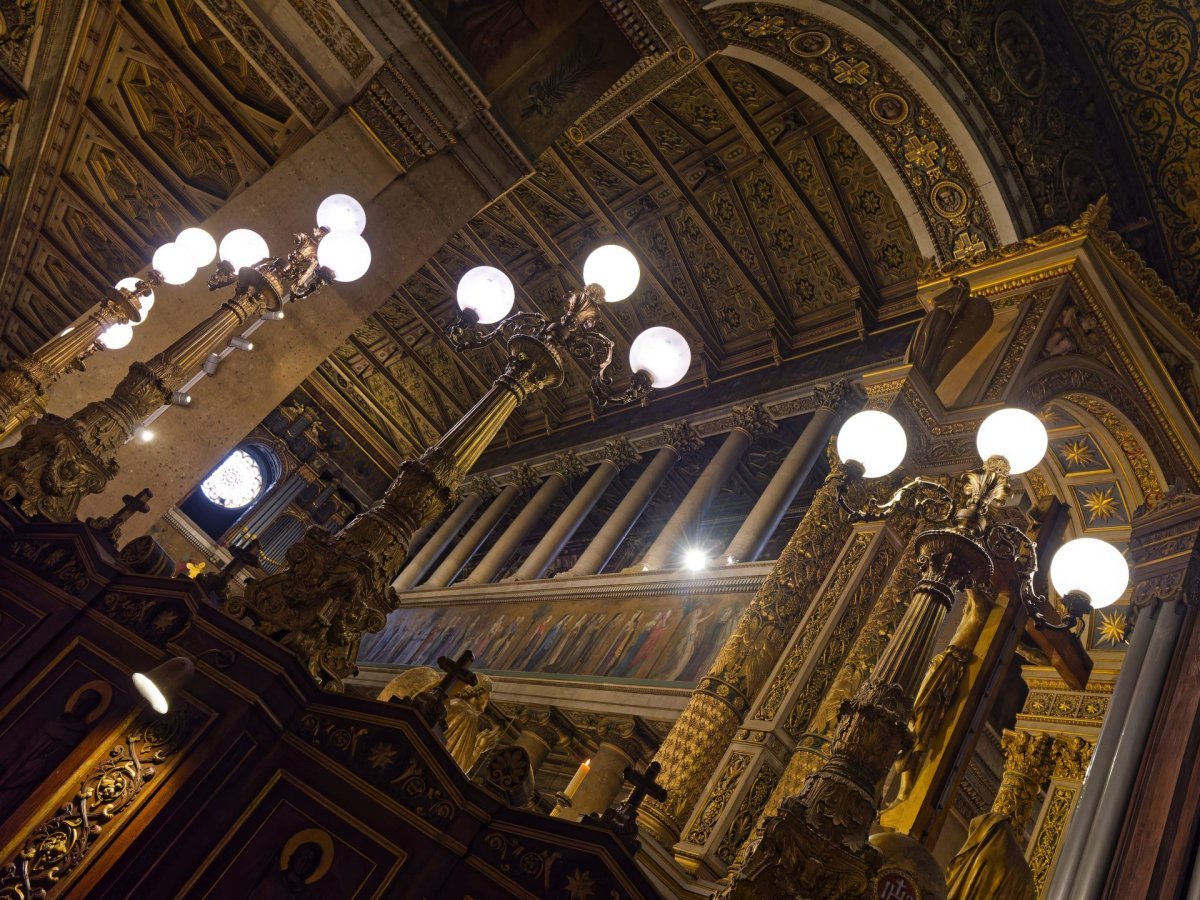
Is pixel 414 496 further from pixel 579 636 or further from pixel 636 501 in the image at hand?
pixel 636 501

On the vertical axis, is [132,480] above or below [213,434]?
below

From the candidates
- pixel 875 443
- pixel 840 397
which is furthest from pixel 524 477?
pixel 875 443

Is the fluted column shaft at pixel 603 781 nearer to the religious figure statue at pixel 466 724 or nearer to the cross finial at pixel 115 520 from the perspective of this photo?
the religious figure statue at pixel 466 724

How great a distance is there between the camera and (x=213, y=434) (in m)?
5.61

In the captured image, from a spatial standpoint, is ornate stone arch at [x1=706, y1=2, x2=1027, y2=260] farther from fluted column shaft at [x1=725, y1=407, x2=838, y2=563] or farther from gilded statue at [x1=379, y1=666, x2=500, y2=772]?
gilded statue at [x1=379, y1=666, x2=500, y2=772]

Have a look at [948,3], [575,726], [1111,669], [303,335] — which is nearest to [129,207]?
[303,335]

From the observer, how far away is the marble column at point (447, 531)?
16.1 m

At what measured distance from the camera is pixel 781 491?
36.3 ft

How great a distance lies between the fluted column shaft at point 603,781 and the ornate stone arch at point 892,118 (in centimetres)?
583

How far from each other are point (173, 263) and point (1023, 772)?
7.31 meters

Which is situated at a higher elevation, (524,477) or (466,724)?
(524,477)

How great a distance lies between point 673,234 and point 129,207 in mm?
8851

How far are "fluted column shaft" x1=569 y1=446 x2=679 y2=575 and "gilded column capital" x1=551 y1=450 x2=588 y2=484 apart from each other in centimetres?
184

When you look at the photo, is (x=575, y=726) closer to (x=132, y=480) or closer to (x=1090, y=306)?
(x=132, y=480)
